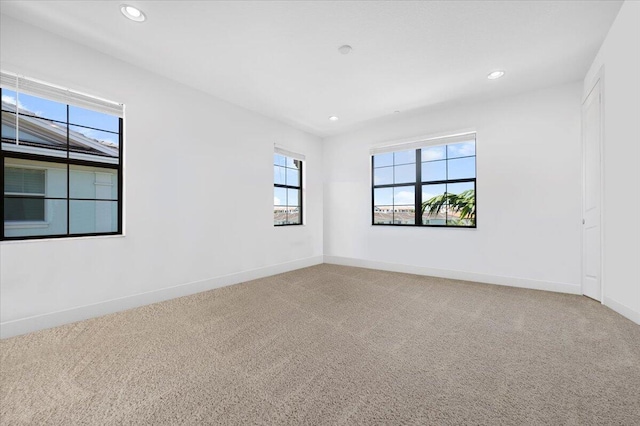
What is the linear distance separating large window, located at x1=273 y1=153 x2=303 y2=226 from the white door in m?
4.22

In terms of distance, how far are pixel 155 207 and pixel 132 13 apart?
1.88m

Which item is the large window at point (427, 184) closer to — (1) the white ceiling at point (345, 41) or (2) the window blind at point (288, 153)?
(1) the white ceiling at point (345, 41)

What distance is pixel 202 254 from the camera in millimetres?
3578

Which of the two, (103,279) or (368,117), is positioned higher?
(368,117)

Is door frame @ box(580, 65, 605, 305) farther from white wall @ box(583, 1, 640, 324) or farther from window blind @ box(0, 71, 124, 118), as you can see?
window blind @ box(0, 71, 124, 118)

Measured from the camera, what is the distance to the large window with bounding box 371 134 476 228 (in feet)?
13.9

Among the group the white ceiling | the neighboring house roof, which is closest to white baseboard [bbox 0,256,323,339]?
the neighboring house roof

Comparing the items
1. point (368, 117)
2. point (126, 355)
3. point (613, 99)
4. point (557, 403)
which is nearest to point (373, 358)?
point (557, 403)

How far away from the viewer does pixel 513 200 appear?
12.3 ft

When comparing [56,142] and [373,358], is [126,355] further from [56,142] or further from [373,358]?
[56,142]

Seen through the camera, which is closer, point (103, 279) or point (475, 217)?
point (103, 279)

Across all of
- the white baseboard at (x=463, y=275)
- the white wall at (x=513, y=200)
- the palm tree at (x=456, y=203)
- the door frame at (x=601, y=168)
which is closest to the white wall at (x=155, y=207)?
the white baseboard at (x=463, y=275)

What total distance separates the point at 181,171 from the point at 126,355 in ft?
7.06

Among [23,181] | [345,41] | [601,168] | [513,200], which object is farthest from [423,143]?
[23,181]
